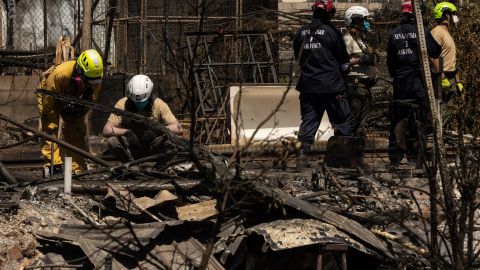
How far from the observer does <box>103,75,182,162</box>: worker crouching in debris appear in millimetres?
10922

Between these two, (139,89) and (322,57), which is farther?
(322,57)

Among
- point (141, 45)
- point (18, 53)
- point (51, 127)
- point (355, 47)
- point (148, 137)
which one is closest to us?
point (148, 137)

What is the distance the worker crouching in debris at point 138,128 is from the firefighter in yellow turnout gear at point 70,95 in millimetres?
534

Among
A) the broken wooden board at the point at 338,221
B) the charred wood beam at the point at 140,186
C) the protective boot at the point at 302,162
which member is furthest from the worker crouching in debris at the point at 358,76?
the broken wooden board at the point at 338,221

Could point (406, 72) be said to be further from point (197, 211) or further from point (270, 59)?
point (270, 59)

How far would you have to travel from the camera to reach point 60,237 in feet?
28.1

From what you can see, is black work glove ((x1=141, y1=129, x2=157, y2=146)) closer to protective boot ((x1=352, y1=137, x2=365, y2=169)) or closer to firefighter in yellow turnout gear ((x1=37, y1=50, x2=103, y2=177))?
firefighter in yellow turnout gear ((x1=37, y1=50, x2=103, y2=177))

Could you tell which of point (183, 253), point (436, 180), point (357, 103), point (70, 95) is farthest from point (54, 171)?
point (436, 180)

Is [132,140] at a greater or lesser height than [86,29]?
lesser

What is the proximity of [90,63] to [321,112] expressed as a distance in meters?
2.49

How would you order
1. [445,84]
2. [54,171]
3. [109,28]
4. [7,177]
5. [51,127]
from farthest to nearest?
[109,28] → [445,84] → [51,127] → [54,171] → [7,177]

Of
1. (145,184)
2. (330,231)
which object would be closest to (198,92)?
(145,184)

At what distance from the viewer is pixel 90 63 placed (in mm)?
11352

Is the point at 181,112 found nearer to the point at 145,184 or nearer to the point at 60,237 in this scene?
the point at 145,184
